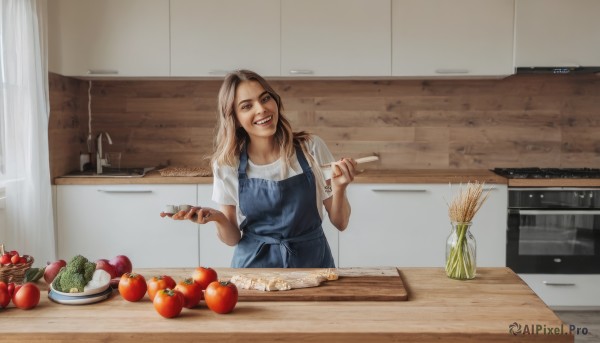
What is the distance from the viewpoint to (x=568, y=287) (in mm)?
3887

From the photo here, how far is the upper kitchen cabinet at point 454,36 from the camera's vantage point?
3.92 metres

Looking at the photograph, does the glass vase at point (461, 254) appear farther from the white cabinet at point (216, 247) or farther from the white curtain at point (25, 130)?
the white curtain at point (25, 130)

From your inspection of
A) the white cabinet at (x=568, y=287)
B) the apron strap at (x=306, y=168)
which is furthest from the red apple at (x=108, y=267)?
the white cabinet at (x=568, y=287)

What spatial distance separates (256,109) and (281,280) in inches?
26.4

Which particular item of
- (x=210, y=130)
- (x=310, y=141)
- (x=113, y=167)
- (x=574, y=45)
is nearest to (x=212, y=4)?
(x=210, y=130)

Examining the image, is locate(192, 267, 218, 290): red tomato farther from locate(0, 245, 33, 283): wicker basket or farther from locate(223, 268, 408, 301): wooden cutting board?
locate(0, 245, 33, 283): wicker basket

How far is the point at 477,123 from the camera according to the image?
4.38m

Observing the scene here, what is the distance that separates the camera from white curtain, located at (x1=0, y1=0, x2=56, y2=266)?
10.8 feet

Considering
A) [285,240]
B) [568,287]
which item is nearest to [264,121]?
[285,240]

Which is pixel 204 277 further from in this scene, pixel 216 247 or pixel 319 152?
pixel 216 247

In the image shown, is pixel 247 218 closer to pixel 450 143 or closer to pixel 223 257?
pixel 223 257

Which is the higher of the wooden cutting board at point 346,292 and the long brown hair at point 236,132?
the long brown hair at point 236,132

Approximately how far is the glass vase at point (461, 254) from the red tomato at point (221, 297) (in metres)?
0.71

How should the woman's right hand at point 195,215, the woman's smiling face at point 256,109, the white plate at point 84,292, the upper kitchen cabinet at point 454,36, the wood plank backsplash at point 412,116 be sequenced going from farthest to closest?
the wood plank backsplash at point 412,116 < the upper kitchen cabinet at point 454,36 < the woman's smiling face at point 256,109 < the woman's right hand at point 195,215 < the white plate at point 84,292
